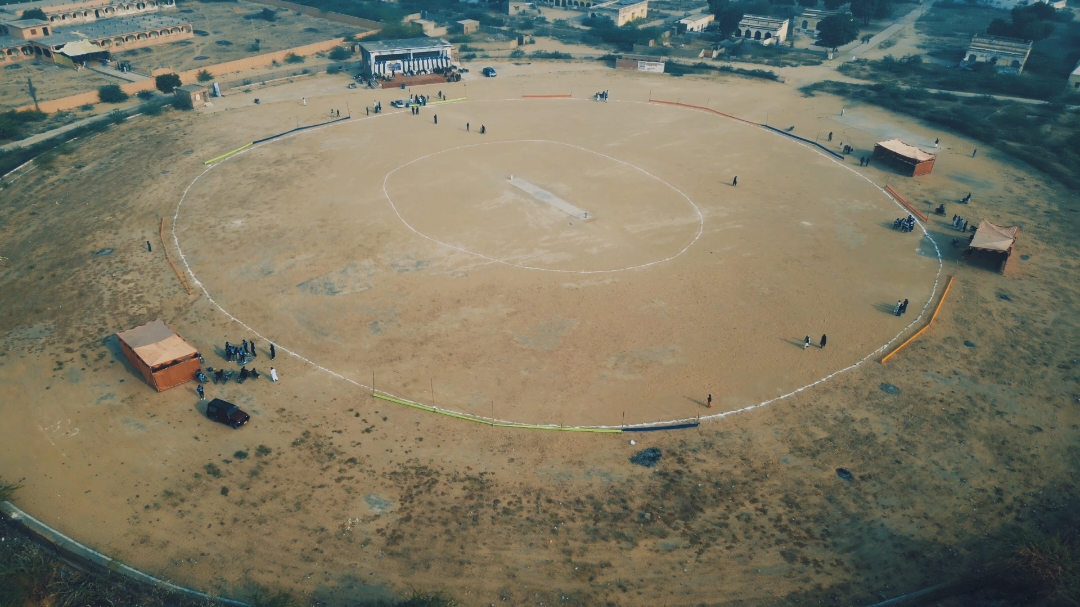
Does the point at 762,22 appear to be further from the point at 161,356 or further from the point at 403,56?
the point at 161,356

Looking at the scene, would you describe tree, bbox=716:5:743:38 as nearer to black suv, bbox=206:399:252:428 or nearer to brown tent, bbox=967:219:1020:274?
brown tent, bbox=967:219:1020:274

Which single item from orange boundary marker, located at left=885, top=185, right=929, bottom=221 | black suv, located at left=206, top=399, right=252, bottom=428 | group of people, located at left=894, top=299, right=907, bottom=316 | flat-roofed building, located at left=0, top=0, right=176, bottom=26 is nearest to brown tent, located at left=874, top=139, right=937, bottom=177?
orange boundary marker, located at left=885, top=185, right=929, bottom=221

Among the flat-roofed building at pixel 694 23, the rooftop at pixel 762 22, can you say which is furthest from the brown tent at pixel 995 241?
the flat-roofed building at pixel 694 23

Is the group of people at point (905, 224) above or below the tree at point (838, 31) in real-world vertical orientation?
below

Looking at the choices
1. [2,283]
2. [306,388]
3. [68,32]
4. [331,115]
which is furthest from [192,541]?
[68,32]

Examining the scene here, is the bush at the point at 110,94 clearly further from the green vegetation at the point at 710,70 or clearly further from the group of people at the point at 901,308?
the group of people at the point at 901,308

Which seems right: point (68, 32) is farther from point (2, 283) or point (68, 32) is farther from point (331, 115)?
point (2, 283)

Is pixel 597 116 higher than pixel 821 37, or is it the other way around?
pixel 821 37
